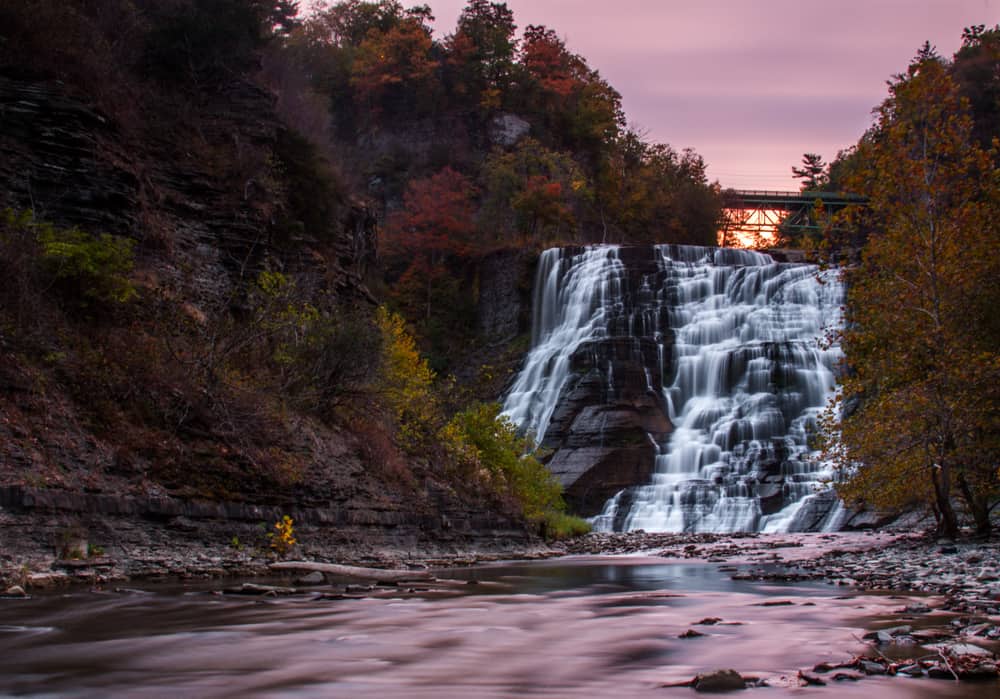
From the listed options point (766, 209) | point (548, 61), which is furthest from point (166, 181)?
point (766, 209)

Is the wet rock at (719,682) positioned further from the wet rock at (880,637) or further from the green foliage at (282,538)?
the green foliage at (282,538)

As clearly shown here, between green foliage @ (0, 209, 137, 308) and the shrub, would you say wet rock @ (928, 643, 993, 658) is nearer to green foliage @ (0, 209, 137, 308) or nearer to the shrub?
green foliage @ (0, 209, 137, 308)

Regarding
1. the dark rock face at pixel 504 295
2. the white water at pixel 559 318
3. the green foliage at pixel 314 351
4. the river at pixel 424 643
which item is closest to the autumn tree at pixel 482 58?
the dark rock face at pixel 504 295

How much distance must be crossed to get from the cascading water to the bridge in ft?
94.9

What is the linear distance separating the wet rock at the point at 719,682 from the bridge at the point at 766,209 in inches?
3066

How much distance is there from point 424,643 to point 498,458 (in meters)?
20.6

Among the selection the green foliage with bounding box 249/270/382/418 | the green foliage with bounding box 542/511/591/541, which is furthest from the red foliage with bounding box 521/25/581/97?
the green foliage with bounding box 249/270/382/418

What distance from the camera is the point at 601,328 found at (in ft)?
167

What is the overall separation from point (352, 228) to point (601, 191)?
4581 cm

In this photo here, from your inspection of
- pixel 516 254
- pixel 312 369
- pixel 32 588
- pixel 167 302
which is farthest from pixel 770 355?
pixel 32 588

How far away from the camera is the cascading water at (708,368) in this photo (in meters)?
37.8

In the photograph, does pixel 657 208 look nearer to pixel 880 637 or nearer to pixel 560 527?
pixel 560 527

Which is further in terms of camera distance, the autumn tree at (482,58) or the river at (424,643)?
the autumn tree at (482,58)

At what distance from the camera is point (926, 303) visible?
17.9 meters
